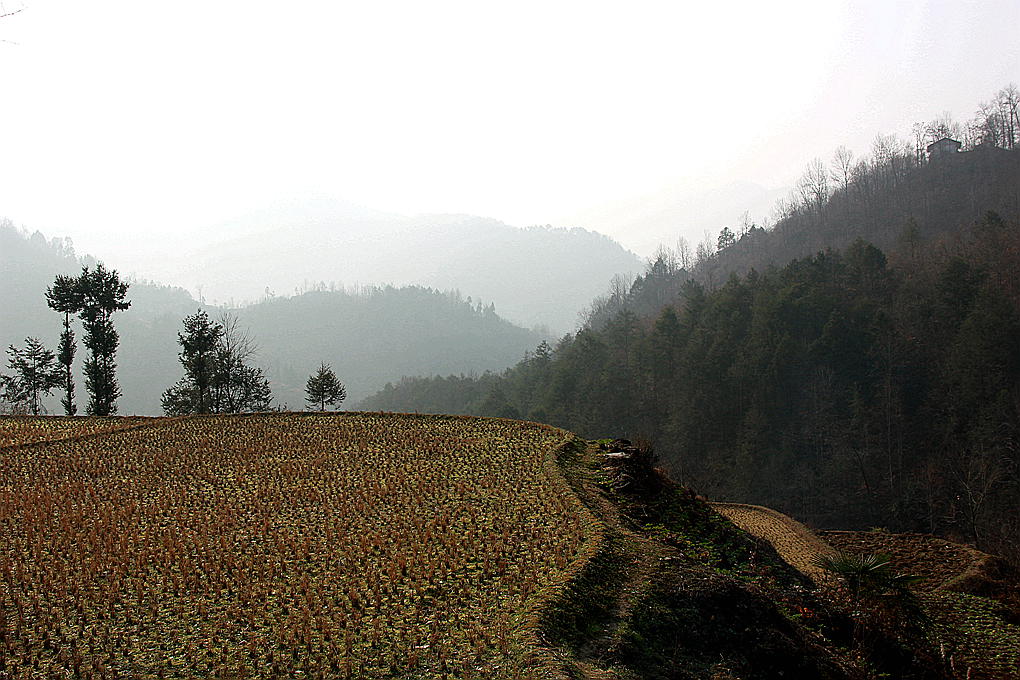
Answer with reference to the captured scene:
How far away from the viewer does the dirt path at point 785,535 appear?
16.5 m

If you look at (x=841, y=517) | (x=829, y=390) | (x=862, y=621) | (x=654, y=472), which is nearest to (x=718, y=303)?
(x=829, y=390)

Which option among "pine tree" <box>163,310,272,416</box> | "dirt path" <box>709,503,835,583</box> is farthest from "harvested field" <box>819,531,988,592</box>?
"pine tree" <box>163,310,272,416</box>

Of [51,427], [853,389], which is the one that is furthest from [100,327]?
[853,389]

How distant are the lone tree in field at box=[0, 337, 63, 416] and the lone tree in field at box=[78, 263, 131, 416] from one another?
278 centimetres

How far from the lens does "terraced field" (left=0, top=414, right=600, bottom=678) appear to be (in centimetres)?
697

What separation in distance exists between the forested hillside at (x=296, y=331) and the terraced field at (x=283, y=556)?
107518 millimetres

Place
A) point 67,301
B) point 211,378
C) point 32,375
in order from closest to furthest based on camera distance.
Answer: point 67,301, point 32,375, point 211,378

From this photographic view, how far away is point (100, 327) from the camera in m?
32.2

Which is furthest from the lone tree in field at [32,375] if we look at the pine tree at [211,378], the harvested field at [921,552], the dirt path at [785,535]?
the harvested field at [921,552]

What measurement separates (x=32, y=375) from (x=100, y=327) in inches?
237

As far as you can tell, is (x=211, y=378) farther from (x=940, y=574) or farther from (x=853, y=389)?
(x=853, y=389)

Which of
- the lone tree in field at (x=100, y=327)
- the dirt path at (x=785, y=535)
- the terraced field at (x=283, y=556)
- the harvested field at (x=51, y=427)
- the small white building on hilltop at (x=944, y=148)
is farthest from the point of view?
the small white building on hilltop at (x=944, y=148)

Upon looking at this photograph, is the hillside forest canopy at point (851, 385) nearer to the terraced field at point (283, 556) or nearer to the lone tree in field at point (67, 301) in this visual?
the terraced field at point (283, 556)

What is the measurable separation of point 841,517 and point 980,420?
8986mm
